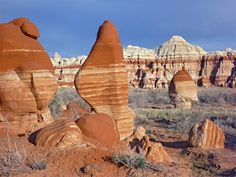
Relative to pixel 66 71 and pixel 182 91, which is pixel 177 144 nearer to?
pixel 182 91

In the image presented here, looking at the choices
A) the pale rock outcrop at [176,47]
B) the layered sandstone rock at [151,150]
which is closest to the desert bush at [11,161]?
the layered sandstone rock at [151,150]

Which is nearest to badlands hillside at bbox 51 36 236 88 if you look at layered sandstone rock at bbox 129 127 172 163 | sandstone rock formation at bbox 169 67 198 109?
sandstone rock formation at bbox 169 67 198 109

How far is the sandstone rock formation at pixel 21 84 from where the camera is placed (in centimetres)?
1020

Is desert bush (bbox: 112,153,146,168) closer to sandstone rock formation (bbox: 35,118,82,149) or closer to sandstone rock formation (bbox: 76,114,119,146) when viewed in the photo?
sandstone rock formation (bbox: 35,118,82,149)

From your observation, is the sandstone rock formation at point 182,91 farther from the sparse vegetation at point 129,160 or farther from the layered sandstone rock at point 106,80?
the sparse vegetation at point 129,160

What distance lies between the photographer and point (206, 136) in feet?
40.9

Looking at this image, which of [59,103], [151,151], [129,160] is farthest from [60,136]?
[59,103]

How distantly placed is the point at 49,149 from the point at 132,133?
17.7ft

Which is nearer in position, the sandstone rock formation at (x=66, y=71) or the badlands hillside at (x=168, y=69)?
the badlands hillside at (x=168, y=69)

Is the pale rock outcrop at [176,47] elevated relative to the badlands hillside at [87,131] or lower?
elevated

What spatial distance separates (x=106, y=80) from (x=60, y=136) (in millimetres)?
4635

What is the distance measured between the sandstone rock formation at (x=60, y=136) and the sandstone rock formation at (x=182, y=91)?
69.9 ft

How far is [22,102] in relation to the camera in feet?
33.5

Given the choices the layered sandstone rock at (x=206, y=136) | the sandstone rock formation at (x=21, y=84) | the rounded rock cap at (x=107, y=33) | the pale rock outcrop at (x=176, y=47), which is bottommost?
the layered sandstone rock at (x=206, y=136)
